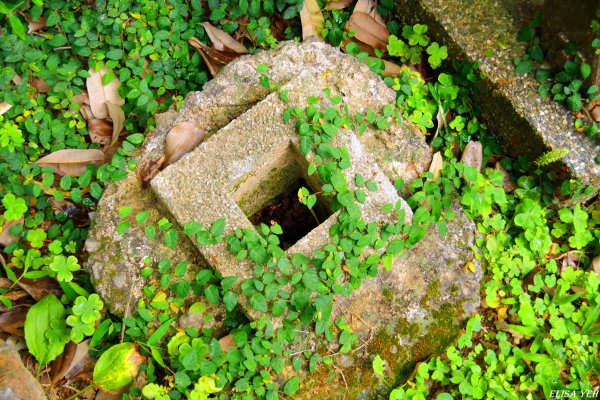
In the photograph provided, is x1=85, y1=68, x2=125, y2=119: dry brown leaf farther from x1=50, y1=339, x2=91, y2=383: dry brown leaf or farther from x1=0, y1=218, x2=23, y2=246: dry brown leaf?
x1=50, y1=339, x2=91, y2=383: dry brown leaf

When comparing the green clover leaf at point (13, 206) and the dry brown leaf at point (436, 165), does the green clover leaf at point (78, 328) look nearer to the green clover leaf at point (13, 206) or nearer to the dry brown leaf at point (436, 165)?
the green clover leaf at point (13, 206)

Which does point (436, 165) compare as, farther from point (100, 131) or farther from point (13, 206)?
point (13, 206)

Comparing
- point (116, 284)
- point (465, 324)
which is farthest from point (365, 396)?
point (116, 284)

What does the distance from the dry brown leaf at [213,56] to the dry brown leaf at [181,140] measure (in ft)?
2.02

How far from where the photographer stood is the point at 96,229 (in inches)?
111

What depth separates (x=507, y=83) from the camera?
3076mm

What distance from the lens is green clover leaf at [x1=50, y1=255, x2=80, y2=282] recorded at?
2723mm

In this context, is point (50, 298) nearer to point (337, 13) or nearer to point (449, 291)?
point (449, 291)

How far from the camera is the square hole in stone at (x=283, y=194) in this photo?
2.80 meters

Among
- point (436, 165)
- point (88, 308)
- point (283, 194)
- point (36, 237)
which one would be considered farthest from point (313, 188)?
Result: point (36, 237)

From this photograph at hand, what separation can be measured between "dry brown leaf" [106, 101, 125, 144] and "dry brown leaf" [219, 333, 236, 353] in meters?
1.40

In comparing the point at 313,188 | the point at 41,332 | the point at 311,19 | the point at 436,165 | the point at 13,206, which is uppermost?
the point at 311,19

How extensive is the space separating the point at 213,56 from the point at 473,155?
1.69 metres

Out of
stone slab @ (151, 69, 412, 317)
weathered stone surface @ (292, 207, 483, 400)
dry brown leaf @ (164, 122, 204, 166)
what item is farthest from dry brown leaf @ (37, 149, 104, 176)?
weathered stone surface @ (292, 207, 483, 400)
